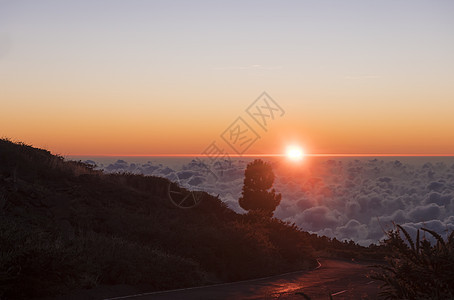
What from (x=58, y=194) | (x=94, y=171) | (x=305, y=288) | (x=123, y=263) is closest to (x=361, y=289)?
(x=305, y=288)

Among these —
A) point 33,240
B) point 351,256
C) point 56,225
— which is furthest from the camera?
point 351,256

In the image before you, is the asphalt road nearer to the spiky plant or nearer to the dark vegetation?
the dark vegetation

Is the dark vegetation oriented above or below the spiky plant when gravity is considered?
below

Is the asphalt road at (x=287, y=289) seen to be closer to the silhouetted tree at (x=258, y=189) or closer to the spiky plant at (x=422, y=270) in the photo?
the spiky plant at (x=422, y=270)

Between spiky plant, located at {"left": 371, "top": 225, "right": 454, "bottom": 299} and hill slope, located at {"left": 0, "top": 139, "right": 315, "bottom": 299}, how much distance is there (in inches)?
361

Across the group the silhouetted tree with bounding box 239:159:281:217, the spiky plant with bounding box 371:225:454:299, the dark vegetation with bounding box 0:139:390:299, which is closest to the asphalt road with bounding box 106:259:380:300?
the dark vegetation with bounding box 0:139:390:299

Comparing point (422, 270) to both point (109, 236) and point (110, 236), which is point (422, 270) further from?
point (110, 236)

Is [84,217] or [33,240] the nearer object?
[33,240]

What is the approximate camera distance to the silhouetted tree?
63.3m

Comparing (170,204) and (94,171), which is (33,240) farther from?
(94,171)

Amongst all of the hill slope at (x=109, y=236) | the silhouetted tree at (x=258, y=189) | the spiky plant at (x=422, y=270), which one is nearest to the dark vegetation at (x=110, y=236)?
the hill slope at (x=109, y=236)

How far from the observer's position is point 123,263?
673 inches

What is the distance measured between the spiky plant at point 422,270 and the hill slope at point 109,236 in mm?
9178

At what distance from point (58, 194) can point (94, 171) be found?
1102 cm
